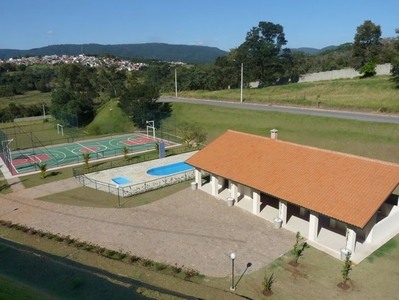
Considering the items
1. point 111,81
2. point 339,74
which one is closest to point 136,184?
point 339,74

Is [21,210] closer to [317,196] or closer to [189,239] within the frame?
[189,239]

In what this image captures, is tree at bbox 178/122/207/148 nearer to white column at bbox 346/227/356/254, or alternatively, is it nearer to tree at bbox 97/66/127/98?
white column at bbox 346/227/356/254

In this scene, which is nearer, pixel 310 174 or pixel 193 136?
pixel 310 174

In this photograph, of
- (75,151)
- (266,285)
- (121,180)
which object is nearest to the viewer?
(266,285)

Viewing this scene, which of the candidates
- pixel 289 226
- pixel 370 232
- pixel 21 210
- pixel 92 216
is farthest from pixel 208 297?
pixel 21 210

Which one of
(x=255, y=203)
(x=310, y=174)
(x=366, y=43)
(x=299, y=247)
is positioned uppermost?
(x=366, y=43)

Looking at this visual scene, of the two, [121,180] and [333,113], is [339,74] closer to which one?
[333,113]
